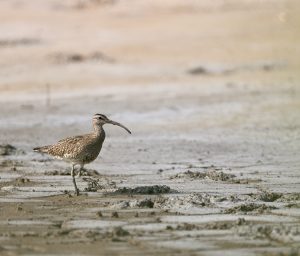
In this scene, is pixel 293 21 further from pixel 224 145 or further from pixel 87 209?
pixel 87 209

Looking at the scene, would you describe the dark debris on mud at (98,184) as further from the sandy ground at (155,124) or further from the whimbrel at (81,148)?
the whimbrel at (81,148)

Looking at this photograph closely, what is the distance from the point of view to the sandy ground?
959 centimetres

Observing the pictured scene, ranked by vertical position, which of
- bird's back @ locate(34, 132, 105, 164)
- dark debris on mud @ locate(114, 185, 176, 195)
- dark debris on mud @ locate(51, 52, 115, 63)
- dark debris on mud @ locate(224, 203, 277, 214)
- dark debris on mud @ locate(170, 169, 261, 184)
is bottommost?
dark debris on mud @ locate(224, 203, 277, 214)

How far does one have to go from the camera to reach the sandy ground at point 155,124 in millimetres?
9586

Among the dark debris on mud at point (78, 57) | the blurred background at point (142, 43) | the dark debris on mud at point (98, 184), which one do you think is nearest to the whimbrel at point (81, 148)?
the dark debris on mud at point (98, 184)

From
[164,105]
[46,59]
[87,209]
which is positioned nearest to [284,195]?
[87,209]

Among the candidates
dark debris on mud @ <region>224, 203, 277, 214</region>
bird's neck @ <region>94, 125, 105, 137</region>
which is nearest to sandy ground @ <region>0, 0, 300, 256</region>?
dark debris on mud @ <region>224, 203, 277, 214</region>

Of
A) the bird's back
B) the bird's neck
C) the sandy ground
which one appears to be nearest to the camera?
the sandy ground

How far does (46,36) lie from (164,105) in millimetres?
13383

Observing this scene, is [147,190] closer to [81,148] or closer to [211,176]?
[81,148]

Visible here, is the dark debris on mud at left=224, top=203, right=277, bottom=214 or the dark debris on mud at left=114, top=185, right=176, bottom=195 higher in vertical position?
the dark debris on mud at left=114, top=185, right=176, bottom=195

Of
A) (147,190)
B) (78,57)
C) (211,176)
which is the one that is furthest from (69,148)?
(78,57)

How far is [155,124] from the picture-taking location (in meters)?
20.9

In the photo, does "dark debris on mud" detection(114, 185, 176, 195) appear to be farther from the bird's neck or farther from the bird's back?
the bird's neck
